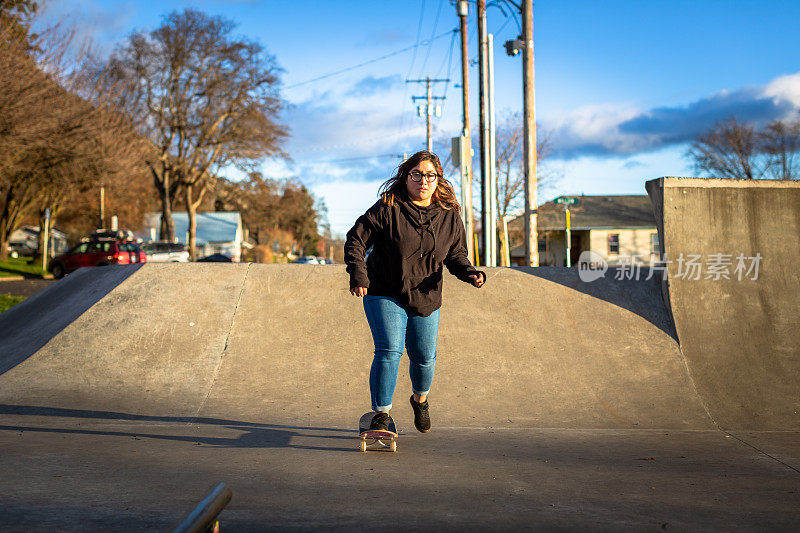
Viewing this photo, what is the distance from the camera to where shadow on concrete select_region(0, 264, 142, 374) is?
7039 mm

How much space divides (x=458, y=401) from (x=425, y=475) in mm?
1991

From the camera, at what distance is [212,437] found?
16.1ft

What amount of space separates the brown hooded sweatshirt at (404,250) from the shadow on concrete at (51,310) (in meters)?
3.94

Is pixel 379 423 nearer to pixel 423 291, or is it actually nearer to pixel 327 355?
pixel 423 291

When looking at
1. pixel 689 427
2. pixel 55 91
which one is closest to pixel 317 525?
pixel 689 427

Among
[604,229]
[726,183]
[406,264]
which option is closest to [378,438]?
[406,264]

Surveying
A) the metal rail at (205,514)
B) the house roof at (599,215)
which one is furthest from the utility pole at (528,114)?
the house roof at (599,215)

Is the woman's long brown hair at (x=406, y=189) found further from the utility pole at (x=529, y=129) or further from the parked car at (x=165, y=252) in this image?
the parked car at (x=165, y=252)

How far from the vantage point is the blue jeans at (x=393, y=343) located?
4465 mm

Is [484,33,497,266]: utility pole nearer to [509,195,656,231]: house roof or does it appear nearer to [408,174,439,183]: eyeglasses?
[408,174,439,183]: eyeglasses

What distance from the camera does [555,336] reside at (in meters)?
6.82

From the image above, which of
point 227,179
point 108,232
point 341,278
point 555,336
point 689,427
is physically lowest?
point 689,427

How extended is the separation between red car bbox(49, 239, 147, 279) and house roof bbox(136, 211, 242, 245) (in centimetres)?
4440

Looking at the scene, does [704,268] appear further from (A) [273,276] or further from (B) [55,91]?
(B) [55,91]
